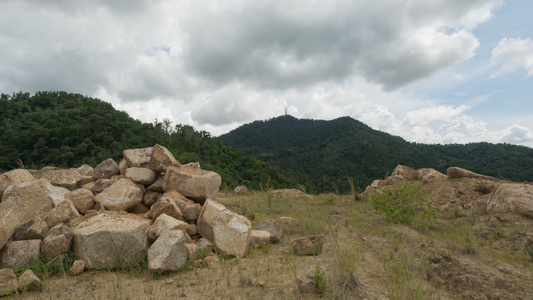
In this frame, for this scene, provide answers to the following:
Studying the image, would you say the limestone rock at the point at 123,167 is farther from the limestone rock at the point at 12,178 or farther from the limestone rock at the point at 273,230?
the limestone rock at the point at 273,230

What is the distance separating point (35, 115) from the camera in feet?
111

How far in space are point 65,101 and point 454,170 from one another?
52.0 meters

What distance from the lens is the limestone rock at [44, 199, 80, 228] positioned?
4.81 m

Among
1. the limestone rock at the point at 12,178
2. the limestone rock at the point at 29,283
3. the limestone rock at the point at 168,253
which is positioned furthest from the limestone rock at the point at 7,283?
the limestone rock at the point at 12,178

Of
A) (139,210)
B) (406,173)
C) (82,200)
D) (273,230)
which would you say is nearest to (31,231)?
(82,200)

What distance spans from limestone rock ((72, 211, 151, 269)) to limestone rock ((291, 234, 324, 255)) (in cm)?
251

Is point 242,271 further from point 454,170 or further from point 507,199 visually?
point 454,170

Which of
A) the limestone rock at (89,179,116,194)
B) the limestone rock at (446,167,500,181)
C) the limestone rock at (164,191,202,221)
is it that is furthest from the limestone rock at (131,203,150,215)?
the limestone rock at (446,167,500,181)

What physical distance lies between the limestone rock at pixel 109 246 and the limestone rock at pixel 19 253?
0.47m

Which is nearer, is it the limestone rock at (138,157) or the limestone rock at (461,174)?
the limestone rock at (138,157)

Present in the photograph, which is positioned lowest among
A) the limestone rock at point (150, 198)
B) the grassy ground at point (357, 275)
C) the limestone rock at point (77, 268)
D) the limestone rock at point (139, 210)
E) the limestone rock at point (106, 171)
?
the grassy ground at point (357, 275)

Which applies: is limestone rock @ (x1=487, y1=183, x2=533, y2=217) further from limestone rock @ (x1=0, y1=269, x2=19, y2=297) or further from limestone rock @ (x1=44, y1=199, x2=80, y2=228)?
limestone rock @ (x1=44, y1=199, x2=80, y2=228)

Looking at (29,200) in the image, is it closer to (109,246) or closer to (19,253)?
(19,253)

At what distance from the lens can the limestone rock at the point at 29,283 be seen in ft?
10.7
